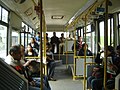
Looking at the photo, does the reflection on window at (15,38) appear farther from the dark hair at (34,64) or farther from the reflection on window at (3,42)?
the dark hair at (34,64)

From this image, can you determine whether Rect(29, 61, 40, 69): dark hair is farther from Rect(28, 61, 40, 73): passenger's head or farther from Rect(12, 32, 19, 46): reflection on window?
Rect(12, 32, 19, 46): reflection on window

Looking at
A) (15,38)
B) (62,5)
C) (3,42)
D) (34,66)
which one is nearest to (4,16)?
(3,42)

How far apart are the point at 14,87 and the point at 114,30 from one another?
6124 mm

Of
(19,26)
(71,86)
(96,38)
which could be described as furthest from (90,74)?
(96,38)

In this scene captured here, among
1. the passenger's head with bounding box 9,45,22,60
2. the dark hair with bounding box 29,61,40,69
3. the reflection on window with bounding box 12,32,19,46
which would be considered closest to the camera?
the passenger's head with bounding box 9,45,22,60

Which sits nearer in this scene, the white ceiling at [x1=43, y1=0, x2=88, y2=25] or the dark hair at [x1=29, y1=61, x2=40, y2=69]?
the dark hair at [x1=29, y1=61, x2=40, y2=69]

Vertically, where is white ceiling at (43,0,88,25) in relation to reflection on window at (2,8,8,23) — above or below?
above

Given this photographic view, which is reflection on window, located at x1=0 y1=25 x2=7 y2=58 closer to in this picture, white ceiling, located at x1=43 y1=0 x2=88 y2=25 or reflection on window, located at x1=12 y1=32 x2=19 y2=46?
reflection on window, located at x1=12 y1=32 x2=19 y2=46

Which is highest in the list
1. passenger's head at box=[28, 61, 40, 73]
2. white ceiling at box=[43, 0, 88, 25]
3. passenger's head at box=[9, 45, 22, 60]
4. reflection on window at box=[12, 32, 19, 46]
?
white ceiling at box=[43, 0, 88, 25]

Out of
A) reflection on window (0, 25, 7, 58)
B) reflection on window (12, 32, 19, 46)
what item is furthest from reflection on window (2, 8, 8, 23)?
reflection on window (12, 32, 19, 46)

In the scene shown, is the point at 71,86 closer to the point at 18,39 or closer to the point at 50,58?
the point at 50,58

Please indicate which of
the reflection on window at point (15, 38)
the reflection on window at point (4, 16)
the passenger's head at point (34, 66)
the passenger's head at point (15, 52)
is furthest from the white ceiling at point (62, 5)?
the passenger's head at point (15, 52)

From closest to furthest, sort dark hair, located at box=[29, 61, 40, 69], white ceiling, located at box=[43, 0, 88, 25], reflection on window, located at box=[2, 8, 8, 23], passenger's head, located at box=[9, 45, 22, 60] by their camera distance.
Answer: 1. passenger's head, located at box=[9, 45, 22, 60]
2. dark hair, located at box=[29, 61, 40, 69]
3. reflection on window, located at box=[2, 8, 8, 23]
4. white ceiling, located at box=[43, 0, 88, 25]

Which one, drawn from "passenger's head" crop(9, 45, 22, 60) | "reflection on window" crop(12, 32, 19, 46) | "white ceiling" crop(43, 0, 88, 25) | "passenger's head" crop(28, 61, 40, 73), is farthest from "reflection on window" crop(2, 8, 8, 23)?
"passenger's head" crop(9, 45, 22, 60)
